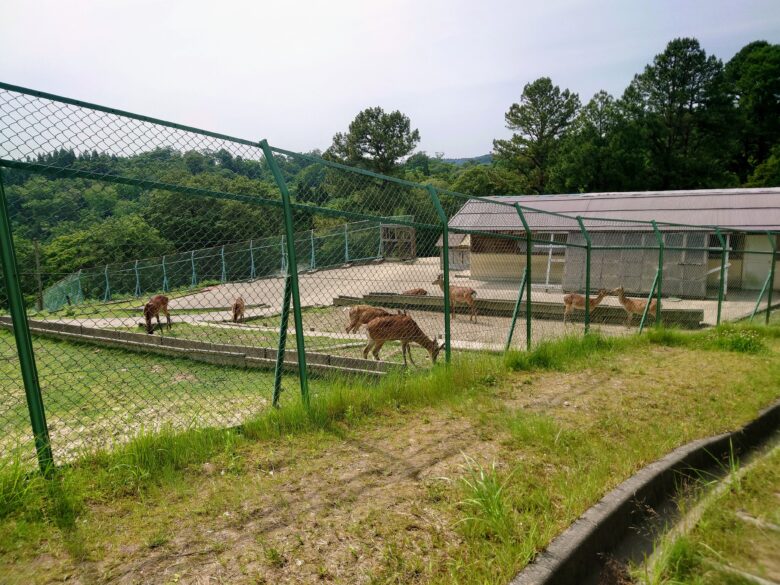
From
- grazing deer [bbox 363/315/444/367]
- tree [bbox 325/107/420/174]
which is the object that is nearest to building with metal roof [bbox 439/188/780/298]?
grazing deer [bbox 363/315/444/367]

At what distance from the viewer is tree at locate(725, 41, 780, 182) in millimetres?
42719

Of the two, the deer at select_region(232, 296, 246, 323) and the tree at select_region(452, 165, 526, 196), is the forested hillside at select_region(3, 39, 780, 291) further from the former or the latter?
the deer at select_region(232, 296, 246, 323)

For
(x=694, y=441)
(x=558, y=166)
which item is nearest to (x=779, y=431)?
(x=694, y=441)

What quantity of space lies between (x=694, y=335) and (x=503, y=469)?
6.99m

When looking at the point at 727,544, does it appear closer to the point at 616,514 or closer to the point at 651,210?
the point at 616,514

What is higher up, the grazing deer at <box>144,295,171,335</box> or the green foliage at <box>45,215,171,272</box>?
the green foliage at <box>45,215,171,272</box>

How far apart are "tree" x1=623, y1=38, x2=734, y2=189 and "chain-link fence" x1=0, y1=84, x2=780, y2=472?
20169mm

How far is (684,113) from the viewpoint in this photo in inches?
1517

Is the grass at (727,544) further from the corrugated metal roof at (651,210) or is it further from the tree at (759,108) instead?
the tree at (759,108)

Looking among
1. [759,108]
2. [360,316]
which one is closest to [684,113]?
[759,108]

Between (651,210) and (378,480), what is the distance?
23072 millimetres

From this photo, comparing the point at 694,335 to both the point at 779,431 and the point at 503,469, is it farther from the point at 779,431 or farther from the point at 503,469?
the point at 503,469

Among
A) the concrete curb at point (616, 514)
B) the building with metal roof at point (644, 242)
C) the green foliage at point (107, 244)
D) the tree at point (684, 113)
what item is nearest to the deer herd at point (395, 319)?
the concrete curb at point (616, 514)

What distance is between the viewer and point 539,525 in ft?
8.93
